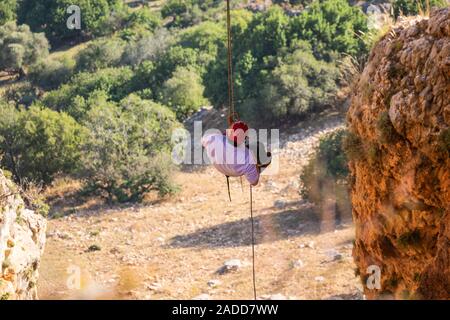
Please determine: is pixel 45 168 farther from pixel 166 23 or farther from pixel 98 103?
pixel 166 23

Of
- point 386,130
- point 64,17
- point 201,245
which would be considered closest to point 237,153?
point 386,130

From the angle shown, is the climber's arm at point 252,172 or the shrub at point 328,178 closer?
the climber's arm at point 252,172

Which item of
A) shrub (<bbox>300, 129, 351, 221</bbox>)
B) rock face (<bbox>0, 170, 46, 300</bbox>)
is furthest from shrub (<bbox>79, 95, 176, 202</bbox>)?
rock face (<bbox>0, 170, 46, 300</bbox>)

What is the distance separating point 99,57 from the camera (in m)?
42.7

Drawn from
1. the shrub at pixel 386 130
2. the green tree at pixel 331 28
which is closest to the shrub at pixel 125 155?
the green tree at pixel 331 28

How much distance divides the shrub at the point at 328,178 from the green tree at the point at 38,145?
31.1 ft

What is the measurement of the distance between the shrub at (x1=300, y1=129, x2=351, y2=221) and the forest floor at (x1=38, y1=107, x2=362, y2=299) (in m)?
0.47

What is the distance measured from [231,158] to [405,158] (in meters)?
2.64

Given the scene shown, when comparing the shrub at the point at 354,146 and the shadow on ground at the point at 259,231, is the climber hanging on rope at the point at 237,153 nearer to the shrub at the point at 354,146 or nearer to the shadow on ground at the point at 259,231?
the shrub at the point at 354,146

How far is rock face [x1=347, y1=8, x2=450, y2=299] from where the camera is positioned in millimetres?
7984

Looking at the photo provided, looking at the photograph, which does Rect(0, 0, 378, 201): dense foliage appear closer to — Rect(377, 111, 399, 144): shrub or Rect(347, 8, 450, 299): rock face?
Rect(347, 8, 450, 299): rock face

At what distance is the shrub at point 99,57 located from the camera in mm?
42188

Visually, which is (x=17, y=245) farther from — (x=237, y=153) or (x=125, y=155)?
(x=125, y=155)

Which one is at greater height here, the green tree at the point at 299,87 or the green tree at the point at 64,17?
the green tree at the point at 64,17
